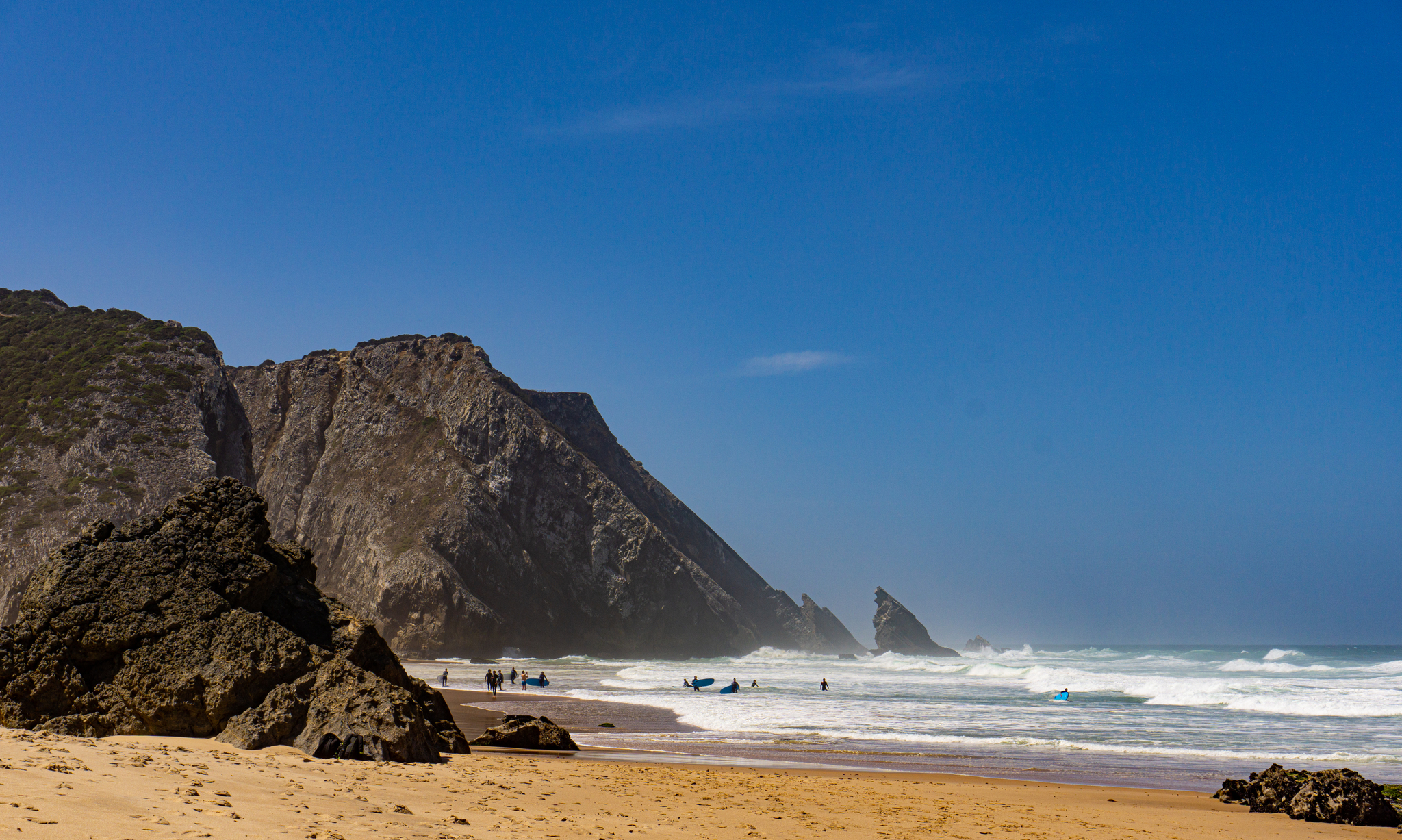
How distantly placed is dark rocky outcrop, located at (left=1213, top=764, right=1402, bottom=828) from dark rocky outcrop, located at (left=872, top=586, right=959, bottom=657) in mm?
96833

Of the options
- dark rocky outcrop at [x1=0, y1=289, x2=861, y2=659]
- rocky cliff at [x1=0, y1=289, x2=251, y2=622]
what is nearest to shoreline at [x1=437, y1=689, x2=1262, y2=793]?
rocky cliff at [x1=0, y1=289, x2=251, y2=622]

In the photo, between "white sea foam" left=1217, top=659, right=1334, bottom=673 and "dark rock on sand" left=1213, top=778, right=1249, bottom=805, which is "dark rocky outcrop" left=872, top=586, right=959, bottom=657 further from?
"dark rock on sand" left=1213, top=778, right=1249, bottom=805

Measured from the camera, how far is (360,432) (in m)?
84.4

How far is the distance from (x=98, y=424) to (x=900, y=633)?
87197 mm

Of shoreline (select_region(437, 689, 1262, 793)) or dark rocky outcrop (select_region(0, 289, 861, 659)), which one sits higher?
dark rocky outcrop (select_region(0, 289, 861, 659))

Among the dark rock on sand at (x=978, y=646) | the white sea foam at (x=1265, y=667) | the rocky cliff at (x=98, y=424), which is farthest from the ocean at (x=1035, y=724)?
the dark rock on sand at (x=978, y=646)

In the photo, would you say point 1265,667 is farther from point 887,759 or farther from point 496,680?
point 887,759

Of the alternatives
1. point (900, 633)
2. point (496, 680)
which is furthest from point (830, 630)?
point (496, 680)

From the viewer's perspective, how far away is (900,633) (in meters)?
108

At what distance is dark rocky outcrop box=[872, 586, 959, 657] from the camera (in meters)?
107

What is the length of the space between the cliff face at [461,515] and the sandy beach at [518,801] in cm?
5900

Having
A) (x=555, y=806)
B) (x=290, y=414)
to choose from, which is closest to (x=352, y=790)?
(x=555, y=806)

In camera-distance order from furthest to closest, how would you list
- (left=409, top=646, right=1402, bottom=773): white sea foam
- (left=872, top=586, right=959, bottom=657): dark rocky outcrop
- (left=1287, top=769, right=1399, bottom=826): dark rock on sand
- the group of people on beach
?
(left=872, top=586, right=959, bottom=657): dark rocky outcrop
the group of people on beach
(left=409, top=646, right=1402, bottom=773): white sea foam
(left=1287, top=769, right=1399, bottom=826): dark rock on sand

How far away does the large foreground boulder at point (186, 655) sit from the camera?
35.7ft
